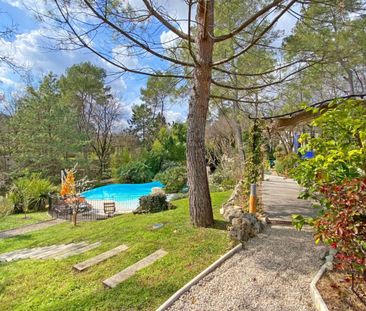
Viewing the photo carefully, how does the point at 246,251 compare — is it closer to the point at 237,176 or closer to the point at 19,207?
the point at 237,176

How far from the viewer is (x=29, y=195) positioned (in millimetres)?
12086

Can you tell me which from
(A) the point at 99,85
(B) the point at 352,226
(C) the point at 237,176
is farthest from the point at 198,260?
(A) the point at 99,85

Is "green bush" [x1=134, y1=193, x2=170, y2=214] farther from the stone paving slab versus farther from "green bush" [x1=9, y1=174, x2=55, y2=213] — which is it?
"green bush" [x1=9, y1=174, x2=55, y2=213]

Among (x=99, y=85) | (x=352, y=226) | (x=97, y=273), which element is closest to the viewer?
(x=352, y=226)

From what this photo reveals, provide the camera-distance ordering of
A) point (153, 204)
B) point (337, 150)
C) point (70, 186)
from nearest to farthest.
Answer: point (337, 150) < point (153, 204) < point (70, 186)

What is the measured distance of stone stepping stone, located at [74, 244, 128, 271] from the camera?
355 centimetres

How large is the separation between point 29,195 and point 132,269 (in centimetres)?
1119

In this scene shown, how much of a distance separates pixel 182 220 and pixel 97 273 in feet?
8.22

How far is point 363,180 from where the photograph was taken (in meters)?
1.97

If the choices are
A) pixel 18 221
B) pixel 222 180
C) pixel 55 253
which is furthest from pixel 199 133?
pixel 18 221

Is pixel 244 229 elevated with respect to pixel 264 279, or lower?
elevated

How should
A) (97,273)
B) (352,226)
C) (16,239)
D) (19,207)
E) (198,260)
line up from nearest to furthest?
(352,226) < (97,273) < (198,260) < (16,239) < (19,207)

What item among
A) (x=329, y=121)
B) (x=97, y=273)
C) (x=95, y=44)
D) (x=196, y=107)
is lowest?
(x=97, y=273)

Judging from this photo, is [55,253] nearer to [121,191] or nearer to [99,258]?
[99,258]
